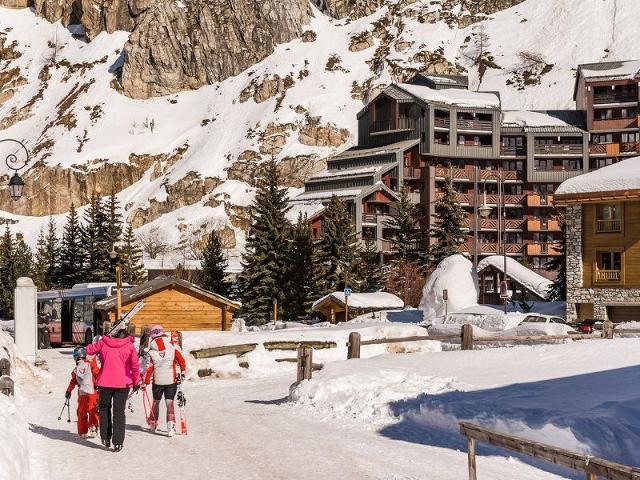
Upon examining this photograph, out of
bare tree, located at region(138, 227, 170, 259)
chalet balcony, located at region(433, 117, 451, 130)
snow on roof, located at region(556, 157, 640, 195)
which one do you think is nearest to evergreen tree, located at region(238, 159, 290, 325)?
snow on roof, located at region(556, 157, 640, 195)

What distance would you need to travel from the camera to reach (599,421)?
615 inches

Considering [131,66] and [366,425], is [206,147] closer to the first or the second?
[131,66]

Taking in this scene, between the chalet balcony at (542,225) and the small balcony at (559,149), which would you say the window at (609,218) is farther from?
the small balcony at (559,149)

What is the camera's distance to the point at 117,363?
618 inches

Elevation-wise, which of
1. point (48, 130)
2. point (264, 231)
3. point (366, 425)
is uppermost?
point (48, 130)

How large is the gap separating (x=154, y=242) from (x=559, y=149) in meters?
57.5

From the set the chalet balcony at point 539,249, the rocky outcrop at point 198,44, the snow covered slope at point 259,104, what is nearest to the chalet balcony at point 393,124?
the chalet balcony at point 539,249

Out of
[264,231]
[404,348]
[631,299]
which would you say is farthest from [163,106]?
[404,348]

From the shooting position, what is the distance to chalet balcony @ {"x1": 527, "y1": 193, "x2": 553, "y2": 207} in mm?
99125

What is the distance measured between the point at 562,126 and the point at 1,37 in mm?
126671

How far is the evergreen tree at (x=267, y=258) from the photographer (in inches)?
2424

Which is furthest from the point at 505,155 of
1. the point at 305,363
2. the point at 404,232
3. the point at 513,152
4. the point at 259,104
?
the point at 305,363

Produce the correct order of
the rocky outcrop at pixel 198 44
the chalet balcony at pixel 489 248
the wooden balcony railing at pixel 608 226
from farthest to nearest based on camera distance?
the rocky outcrop at pixel 198 44, the chalet balcony at pixel 489 248, the wooden balcony railing at pixel 608 226

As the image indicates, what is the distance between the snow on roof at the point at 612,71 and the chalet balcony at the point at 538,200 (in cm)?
1260
